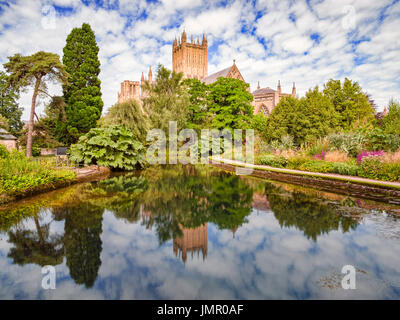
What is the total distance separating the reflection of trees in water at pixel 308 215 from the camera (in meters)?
4.07

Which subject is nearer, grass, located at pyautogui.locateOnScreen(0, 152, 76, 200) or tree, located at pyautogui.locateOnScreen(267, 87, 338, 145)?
grass, located at pyautogui.locateOnScreen(0, 152, 76, 200)

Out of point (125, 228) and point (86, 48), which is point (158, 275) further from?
point (86, 48)

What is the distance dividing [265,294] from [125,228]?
8.99 ft

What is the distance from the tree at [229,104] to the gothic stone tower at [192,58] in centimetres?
3711

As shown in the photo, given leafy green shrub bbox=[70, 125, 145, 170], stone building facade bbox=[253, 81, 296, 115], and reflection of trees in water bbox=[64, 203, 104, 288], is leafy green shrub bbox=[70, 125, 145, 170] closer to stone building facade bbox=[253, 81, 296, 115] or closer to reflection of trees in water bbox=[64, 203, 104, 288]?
reflection of trees in water bbox=[64, 203, 104, 288]

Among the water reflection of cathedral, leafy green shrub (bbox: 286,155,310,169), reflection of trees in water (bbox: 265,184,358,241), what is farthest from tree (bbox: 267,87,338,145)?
the water reflection of cathedral

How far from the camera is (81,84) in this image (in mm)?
18109

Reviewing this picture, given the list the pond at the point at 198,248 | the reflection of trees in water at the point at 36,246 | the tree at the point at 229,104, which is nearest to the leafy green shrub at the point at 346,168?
the pond at the point at 198,248

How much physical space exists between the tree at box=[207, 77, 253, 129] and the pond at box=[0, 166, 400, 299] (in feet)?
51.3

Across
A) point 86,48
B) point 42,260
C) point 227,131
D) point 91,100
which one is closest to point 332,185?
point 42,260

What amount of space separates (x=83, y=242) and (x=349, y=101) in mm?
24669

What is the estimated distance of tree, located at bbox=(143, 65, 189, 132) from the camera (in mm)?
19891

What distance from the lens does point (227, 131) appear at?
69.7 ft

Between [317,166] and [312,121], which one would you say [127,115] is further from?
[312,121]
